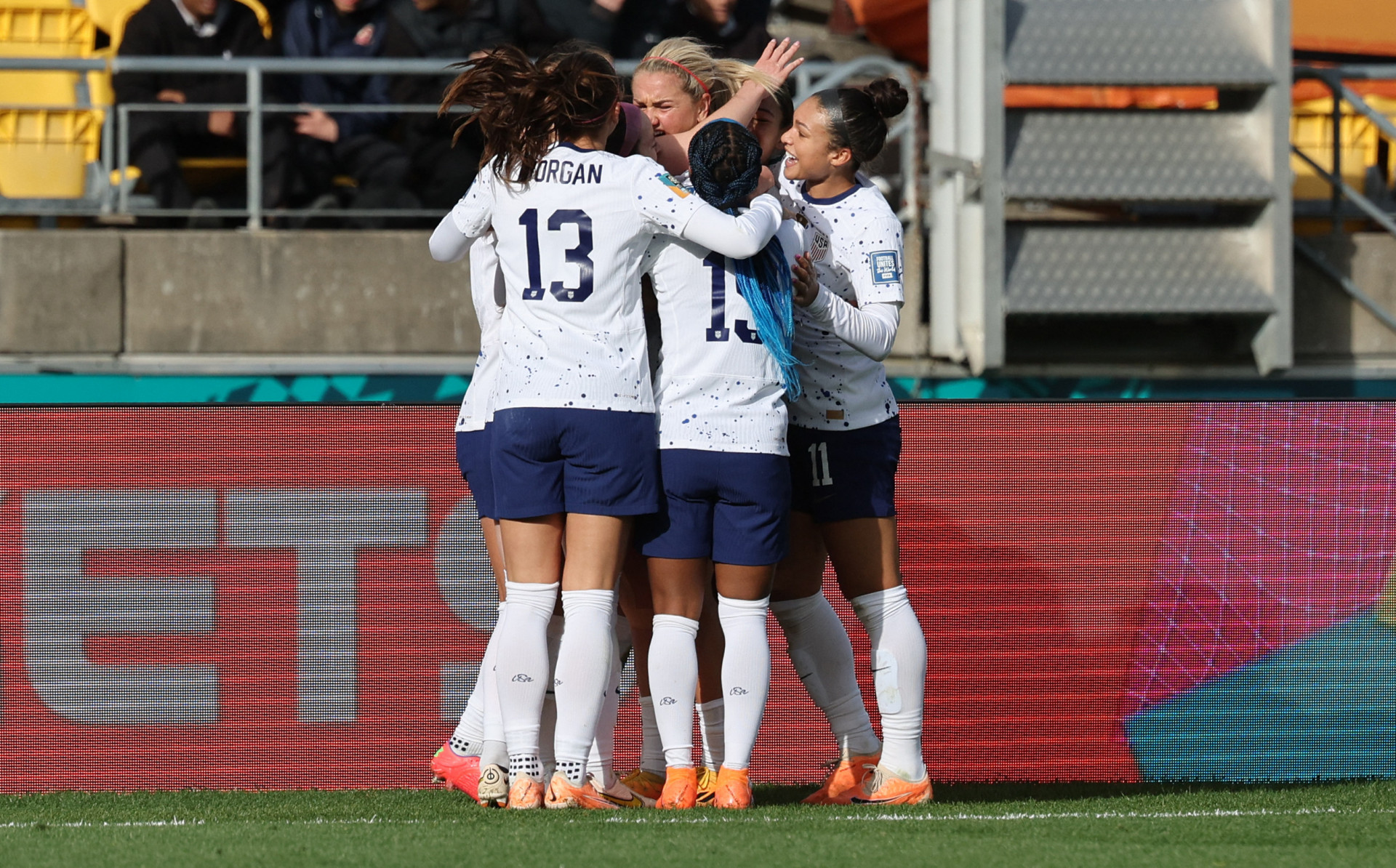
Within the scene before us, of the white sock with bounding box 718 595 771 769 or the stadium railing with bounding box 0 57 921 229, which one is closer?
the white sock with bounding box 718 595 771 769

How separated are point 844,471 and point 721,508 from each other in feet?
1.32

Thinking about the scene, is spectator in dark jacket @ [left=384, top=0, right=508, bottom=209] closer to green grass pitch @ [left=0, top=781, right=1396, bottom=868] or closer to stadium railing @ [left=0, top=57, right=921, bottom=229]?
stadium railing @ [left=0, top=57, right=921, bottom=229]

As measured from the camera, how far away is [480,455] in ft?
14.2

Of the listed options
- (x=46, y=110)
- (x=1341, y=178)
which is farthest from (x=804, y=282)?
(x=46, y=110)

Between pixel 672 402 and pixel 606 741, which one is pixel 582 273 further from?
pixel 606 741

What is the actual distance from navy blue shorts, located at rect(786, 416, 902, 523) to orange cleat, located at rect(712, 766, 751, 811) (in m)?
0.68

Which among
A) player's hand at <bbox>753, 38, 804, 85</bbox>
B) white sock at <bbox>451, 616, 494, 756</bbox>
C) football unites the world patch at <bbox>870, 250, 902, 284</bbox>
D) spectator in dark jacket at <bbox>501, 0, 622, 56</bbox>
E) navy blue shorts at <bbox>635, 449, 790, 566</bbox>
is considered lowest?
white sock at <bbox>451, 616, 494, 756</bbox>

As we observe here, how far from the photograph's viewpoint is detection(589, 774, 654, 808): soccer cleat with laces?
4.17 meters

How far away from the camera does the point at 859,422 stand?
4262 mm

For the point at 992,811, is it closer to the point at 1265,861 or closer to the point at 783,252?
the point at 1265,861

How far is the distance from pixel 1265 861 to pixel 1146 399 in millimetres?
1930

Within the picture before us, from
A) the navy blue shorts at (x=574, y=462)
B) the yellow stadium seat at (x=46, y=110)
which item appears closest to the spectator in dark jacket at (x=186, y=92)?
the yellow stadium seat at (x=46, y=110)

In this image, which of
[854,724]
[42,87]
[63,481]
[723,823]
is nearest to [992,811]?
[854,724]

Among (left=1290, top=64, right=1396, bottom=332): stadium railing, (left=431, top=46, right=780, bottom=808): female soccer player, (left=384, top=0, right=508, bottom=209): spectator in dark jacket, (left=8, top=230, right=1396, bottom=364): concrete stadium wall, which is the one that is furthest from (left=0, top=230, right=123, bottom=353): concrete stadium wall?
(left=1290, top=64, right=1396, bottom=332): stadium railing
